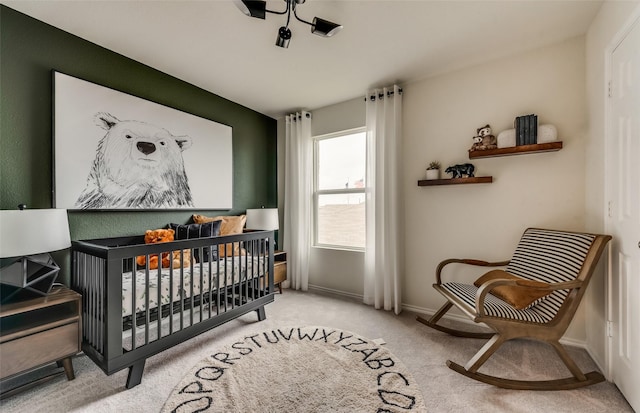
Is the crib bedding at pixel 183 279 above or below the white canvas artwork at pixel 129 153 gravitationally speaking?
below

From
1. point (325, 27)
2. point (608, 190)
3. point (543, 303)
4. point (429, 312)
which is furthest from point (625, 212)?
point (325, 27)

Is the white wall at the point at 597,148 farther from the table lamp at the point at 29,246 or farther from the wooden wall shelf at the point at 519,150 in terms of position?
the table lamp at the point at 29,246

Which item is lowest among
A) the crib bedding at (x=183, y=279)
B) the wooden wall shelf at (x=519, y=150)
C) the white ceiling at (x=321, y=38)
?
the crib bedding at (x=183, y=279)

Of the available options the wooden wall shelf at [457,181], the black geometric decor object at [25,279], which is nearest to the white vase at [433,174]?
the wooden wall shelf at [457,181]

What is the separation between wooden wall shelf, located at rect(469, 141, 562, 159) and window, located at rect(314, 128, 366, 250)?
1245 mm

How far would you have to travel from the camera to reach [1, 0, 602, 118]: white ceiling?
1816mm

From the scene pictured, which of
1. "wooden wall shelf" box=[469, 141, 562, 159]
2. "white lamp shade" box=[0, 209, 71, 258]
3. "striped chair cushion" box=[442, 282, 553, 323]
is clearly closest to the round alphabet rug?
"striped chair cushion" box=[442, 282, 553, 323]

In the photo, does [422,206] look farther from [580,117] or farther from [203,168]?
[203,168]

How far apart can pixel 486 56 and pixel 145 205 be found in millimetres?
3396

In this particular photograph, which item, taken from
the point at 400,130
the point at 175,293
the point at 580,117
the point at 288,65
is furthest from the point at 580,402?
the point at 288,65

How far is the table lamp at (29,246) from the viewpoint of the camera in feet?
4.91

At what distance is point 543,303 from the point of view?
5.94 feet

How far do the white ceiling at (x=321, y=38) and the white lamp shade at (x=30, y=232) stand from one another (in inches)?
56.0

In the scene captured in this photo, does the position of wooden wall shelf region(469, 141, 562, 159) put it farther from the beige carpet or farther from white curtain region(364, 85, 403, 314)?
the beige carpet
